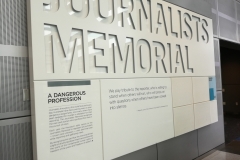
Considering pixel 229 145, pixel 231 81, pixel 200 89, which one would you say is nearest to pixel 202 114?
pixel 200 89

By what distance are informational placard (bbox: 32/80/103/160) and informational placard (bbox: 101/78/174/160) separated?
13 centimetres

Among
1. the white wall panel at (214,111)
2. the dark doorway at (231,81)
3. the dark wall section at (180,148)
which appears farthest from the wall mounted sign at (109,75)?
the dark doorway at (231,81)

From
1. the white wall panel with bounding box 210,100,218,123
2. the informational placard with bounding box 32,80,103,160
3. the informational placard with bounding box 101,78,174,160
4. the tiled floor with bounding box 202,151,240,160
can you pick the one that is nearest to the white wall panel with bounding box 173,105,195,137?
the informational placard with bounding box 101,78,174,160

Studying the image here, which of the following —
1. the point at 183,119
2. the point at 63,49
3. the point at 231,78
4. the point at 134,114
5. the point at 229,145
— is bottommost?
the point at 229,145

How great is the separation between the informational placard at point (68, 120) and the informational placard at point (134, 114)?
0.43 feet

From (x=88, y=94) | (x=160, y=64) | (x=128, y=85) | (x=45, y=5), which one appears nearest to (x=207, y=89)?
(x=160, y=64)

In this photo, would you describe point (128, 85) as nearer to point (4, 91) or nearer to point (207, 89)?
point (4, 91)

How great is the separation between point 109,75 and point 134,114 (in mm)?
639

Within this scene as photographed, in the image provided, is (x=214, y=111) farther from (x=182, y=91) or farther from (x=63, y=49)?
(x=63, y=49)

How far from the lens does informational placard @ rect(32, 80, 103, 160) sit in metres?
1.84

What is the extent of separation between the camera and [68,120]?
199 cm

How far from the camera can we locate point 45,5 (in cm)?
194

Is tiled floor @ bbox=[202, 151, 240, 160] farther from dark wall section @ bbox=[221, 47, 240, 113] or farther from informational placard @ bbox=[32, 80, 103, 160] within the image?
dark wall section @ bbox=[221, 47, 240, 113]

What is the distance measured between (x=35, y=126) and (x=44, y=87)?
37 cm
